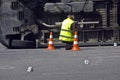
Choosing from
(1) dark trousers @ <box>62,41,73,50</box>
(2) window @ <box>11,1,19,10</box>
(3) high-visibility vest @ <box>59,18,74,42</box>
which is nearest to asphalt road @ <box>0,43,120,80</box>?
(1) dark trousers @ <box>62,41,73,50</box>

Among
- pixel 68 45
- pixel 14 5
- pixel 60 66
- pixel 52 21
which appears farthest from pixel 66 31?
pixel 60 66

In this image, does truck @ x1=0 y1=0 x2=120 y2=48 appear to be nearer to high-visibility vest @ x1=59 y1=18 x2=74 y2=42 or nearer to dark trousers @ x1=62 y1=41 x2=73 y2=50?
high-visibility vest @ x1=59 y1=18 x2=74 y2=42

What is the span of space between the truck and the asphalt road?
2.44 m

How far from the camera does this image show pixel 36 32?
18.4m

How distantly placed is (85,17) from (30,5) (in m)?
2.09

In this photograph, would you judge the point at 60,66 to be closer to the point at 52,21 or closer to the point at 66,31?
the point at 66,31

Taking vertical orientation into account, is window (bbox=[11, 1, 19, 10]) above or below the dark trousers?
above

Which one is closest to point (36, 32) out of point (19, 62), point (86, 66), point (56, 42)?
point (56, 42)

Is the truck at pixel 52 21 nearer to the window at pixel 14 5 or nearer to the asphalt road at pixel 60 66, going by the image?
the window at pixel 14 5

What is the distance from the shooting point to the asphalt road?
1054cm

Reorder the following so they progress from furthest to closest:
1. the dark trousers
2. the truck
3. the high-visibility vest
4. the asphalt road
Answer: the truck → the high-visibility vest → the dark trousers → the asphalt road

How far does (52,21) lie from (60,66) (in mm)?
6360

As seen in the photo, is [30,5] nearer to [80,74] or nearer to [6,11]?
[6,11]

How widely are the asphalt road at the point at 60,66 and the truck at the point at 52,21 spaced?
2.44 meters
